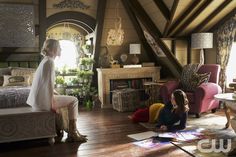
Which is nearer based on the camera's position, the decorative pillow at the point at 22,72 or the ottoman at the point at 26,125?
the ottoman at the point at 26,125

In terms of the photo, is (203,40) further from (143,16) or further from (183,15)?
(143,16)

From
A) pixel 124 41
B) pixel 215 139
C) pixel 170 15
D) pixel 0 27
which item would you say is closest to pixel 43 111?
pixel 215 139

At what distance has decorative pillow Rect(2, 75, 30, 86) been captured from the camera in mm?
5677

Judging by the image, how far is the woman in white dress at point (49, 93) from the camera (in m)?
3.98

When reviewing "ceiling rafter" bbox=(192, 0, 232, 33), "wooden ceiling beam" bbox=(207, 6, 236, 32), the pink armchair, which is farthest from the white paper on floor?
"wooden ceiling beam" bbox=(207, 6, 236, 32)

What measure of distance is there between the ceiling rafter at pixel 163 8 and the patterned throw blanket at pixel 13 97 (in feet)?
10.5

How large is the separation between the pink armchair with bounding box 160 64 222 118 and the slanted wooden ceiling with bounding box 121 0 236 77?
985 millimetres

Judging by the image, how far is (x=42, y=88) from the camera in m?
3.99

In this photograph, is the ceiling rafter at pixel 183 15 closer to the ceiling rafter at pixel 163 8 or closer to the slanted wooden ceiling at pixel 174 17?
the slanted wooden ceiling at pixel 174 17

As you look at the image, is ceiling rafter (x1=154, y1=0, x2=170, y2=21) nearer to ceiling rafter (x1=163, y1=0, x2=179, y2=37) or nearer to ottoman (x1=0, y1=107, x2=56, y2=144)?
ceiling rafter (x1=163, y1=0, x2=179, y2=37)

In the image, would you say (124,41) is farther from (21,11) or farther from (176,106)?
(176,106)

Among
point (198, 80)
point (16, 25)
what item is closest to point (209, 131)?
point (198, 80)

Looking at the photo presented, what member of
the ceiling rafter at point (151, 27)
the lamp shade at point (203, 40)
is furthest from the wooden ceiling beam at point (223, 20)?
the ceiling rafter at point (151, 27)

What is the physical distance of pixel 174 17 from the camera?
5.97 metres
